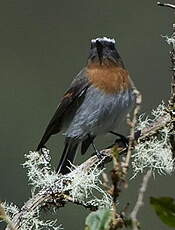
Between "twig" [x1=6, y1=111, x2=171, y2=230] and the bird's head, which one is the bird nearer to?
the bird's head

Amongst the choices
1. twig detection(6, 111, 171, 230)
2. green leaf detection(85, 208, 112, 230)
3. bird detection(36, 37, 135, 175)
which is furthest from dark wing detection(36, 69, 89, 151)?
green leaf detection(85, 208, 112, 230)

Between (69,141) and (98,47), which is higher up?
(98,47)

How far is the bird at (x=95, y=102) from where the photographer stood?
2438mm

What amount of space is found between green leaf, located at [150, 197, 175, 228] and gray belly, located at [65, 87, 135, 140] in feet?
5.82

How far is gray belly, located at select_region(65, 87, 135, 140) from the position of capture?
2.42m

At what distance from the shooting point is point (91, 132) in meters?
2.47

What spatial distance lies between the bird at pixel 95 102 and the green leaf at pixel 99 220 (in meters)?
1.71

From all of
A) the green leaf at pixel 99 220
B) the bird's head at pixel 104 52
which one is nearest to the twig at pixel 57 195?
the green leaf at pixel 99 220

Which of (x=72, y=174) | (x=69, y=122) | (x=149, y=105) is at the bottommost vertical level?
(x=149, y=105)

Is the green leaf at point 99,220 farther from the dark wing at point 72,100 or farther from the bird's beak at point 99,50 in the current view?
the bird's beak at point 99,50

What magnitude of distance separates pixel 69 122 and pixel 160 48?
8.84 feet

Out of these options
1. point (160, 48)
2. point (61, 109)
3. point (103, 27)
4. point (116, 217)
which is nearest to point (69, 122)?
point (61, 109)

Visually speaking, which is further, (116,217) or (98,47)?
(98,47)

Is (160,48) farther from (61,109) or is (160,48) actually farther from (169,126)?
(169,126)
